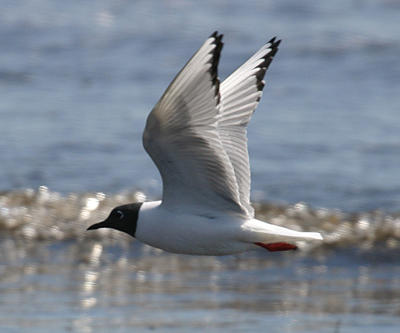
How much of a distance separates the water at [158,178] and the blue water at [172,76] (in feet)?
0.09

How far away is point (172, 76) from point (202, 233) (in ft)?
28.3

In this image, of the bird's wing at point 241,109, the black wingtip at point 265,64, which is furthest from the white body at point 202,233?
the black wingtip at point 265,64

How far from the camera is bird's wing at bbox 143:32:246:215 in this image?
515 cm

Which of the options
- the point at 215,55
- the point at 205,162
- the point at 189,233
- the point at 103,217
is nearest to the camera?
the point at 215,55

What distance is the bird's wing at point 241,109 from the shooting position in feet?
20.3

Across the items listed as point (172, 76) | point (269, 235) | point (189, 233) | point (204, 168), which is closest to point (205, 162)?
point (204, 168)

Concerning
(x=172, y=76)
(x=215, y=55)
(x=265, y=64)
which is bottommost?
(x=172, y=76)

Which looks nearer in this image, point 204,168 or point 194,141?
point 194,141

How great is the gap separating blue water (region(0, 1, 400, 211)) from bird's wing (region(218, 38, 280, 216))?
404 cm

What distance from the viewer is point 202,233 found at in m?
5.79

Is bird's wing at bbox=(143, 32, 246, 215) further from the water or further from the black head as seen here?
the water

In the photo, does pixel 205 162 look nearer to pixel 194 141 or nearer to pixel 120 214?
pixel 194 141

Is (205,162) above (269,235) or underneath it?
above

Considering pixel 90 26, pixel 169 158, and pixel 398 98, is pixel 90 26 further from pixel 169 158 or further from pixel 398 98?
pixel 169 158
